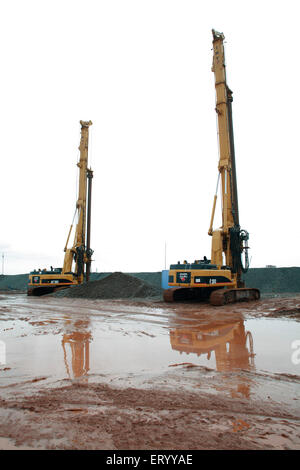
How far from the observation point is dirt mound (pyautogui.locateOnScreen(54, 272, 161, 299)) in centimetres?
1958

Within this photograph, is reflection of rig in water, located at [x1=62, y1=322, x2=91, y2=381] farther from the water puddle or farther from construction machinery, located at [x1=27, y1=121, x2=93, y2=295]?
construction machinery, located at [x1=27, y1=121, x2=93, y2=295]

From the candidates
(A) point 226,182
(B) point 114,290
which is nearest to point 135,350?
(A) point 226,182

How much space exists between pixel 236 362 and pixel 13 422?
9.41ft

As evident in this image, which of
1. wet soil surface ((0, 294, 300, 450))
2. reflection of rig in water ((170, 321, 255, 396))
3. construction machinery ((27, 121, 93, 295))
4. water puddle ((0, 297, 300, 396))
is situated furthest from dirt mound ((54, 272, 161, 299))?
wet soil surface ((0, 294, 300, 450))

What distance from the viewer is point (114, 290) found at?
20250 mm

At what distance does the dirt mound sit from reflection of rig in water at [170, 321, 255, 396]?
40.1 ft

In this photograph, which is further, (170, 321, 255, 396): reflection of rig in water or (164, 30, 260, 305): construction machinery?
(164, 30, 260, 305): construction machinery

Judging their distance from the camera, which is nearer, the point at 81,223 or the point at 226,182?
the point at 226,182

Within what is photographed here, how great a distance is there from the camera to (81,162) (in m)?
25.4

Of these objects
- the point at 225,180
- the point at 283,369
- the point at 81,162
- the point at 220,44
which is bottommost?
the point at 283,369

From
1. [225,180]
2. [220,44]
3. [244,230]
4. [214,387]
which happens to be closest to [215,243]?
[244,230]

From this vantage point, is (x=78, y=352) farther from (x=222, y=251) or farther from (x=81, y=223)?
(x=81, y=223)

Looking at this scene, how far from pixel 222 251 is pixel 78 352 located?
1167 cm
